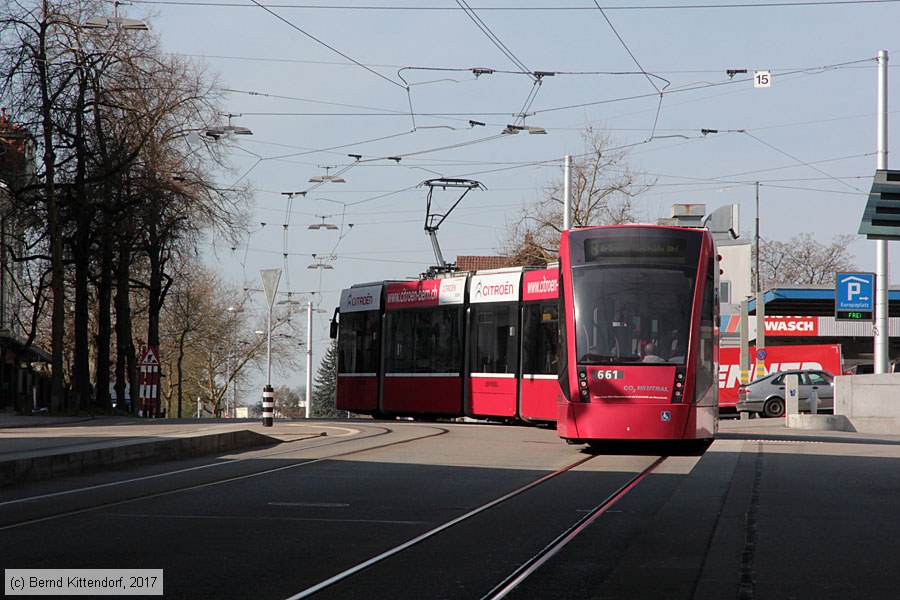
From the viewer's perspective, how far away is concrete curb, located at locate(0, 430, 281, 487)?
45.6ft

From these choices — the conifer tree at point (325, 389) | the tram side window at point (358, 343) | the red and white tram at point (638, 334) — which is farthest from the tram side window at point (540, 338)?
the conifer tree at point (325, 389)

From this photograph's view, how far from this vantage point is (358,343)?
31.2m

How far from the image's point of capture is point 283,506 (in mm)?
11211

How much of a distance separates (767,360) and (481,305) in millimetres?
23869

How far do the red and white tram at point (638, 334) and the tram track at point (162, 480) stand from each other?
11.7 ft

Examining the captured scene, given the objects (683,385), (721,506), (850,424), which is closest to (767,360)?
(850,424)

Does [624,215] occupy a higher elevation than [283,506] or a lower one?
higher

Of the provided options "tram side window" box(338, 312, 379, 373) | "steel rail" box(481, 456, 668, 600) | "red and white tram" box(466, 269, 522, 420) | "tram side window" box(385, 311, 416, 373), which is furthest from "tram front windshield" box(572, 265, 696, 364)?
"tram side window" box(338, 312, 379, 373)

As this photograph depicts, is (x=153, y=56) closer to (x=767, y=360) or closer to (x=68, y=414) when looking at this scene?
(x=68, y=414)

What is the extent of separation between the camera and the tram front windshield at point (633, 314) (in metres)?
17.3

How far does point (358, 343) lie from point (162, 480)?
17081mm

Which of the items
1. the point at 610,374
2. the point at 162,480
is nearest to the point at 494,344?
the point at 610,374

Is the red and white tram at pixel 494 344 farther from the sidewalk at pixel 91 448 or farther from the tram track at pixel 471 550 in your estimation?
the tram track at pixel 471 550

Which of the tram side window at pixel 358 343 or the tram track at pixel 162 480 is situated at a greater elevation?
the tram side window at pixel 358 343
